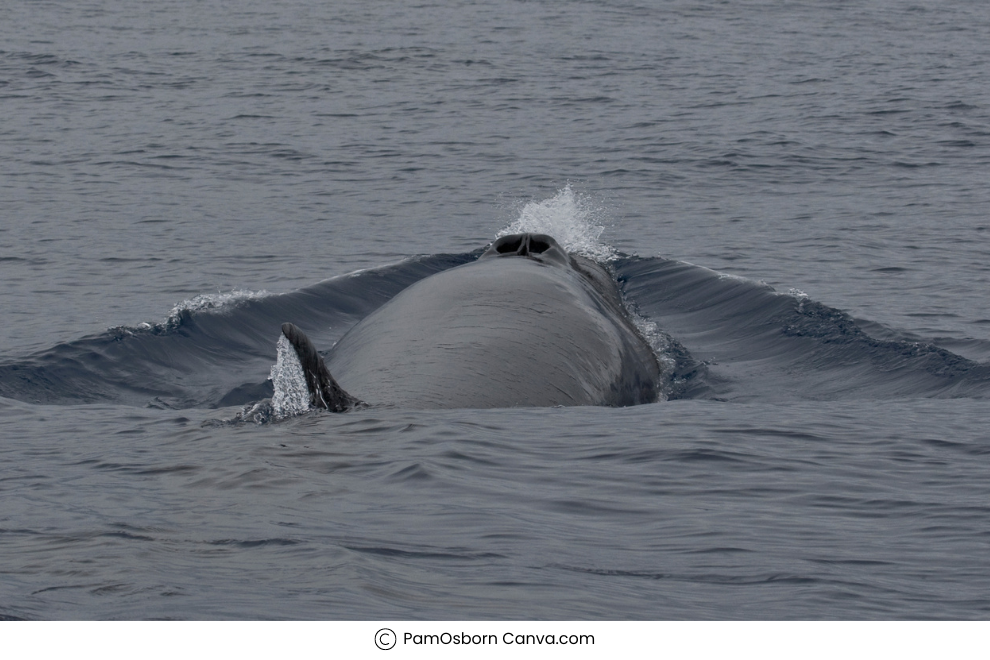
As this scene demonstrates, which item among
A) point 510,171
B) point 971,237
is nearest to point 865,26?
point 510,171

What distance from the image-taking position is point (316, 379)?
30.2 feet

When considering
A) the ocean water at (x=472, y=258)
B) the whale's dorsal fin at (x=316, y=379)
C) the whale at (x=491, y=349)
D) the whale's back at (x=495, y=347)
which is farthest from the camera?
the whale's back at (x=495, y=347)

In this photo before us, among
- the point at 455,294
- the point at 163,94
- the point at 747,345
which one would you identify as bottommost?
the point at 747,345

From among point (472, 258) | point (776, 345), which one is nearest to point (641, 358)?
point (776, 345)

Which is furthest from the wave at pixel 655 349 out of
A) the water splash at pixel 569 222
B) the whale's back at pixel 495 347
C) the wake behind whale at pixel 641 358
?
the whale's back at pixel 495 347

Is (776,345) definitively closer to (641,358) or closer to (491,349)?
(641,358)

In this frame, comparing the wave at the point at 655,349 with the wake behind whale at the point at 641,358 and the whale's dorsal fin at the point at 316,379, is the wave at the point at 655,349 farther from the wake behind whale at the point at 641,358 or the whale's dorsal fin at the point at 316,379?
the whale's dorsal fin at the point at 316,379

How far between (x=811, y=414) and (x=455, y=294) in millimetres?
3679

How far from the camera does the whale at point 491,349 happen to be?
10523 mm

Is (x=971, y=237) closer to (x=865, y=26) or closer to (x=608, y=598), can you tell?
(x=608, y=598)

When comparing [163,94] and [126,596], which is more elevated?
[163,94]

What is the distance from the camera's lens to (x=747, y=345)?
17.4m

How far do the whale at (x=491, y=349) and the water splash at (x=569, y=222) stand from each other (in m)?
6.60

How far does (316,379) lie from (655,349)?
8055 mm
